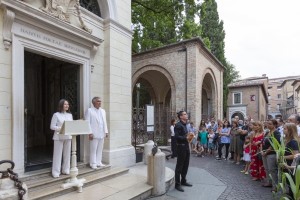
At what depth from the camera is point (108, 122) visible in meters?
6.94

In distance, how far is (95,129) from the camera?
6.09 metres

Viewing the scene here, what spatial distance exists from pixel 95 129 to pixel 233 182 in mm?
4173

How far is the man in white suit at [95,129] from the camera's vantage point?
608cm

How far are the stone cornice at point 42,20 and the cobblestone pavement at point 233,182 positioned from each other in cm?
439

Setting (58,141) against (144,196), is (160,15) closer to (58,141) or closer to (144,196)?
(58,141)

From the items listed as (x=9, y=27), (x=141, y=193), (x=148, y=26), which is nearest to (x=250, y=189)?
(x=141, y=193)

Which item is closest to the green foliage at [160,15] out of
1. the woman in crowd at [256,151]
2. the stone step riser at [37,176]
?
the woman in crowd at [256,151]

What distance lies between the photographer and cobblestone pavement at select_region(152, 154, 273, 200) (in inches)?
221

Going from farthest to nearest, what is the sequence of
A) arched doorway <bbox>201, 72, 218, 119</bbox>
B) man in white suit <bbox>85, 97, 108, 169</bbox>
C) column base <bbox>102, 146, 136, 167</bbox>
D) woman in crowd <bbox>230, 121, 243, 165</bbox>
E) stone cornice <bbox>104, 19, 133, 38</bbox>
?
arched doorway <bbox>201, 72, 218, 119</bbox> < woman in crowd <bbox>230, 121, 243, 165</bbox> < stone cornice <bbox>104, 19, 133, 38</bbox> < column base <bbox>102, 146, 136, 167</bbox> < man in white suit <bbox>85, 97, 108, 169</bbox>

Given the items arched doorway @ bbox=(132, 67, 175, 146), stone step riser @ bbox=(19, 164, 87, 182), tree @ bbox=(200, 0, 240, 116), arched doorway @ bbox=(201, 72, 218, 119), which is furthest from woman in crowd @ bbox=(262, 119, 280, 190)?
tree @ bbox=(200, 0, 240, 116)

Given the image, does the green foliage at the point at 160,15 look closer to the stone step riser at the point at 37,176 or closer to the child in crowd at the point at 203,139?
the child in crowd at the point at 203,139

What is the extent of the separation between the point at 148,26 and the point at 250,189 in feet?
40.2

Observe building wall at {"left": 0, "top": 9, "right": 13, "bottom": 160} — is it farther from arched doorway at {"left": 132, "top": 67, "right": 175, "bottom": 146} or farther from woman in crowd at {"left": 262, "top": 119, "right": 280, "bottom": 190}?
woman in crowd at {"left": 262, "top": 119, "right": 280, "bottom": 190}

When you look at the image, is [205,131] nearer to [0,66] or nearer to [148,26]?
[148,26]
